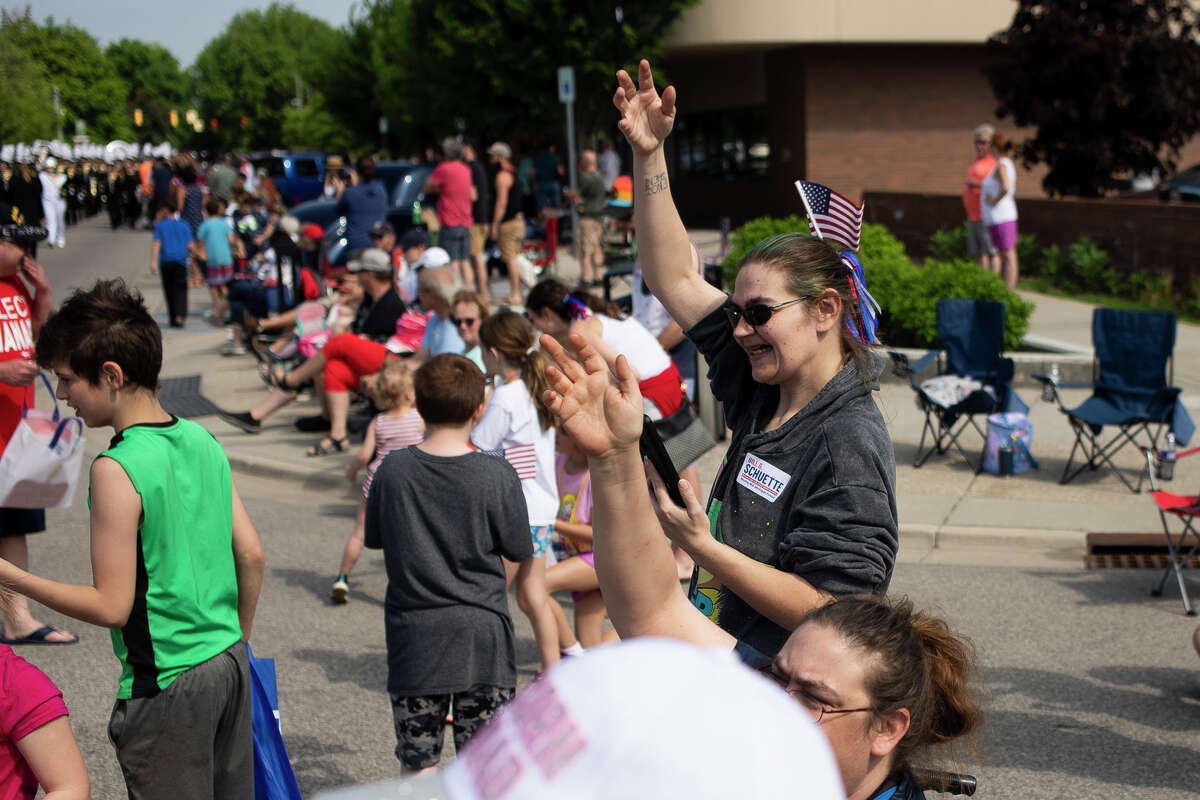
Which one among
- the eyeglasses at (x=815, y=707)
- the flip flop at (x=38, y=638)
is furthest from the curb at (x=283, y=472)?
the eyeglasses at (x=815, y=707)

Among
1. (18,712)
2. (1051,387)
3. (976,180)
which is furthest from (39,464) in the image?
(976,180)

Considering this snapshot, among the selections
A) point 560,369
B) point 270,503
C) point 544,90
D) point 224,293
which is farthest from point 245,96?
point 560,369

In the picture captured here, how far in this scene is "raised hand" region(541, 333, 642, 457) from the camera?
6.54ft

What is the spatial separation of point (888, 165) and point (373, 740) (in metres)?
27.4

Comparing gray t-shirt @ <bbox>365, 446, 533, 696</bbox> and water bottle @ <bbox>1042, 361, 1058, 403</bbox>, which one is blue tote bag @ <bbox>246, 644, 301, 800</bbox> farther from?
water bottle @ <bbox>1042, 361, 1058, 403</bbox>

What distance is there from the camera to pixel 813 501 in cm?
239

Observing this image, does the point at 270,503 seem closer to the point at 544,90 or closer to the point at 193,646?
the point at 193,646

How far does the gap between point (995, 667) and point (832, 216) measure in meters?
3.50

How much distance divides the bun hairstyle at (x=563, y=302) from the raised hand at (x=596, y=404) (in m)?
4.27

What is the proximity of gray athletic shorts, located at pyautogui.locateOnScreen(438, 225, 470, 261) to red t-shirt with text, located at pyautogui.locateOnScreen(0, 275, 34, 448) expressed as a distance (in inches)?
406

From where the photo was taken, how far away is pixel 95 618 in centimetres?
295

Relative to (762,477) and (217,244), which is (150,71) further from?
(762,477)

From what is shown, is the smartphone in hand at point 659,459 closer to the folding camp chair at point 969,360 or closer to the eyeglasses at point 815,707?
the eyeglasses at point 815,707

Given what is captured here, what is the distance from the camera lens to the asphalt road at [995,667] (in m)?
4.90
